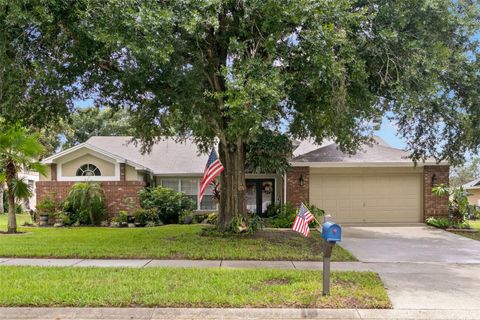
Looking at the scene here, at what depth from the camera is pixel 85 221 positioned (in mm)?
18188

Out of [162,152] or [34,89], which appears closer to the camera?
[34,89]

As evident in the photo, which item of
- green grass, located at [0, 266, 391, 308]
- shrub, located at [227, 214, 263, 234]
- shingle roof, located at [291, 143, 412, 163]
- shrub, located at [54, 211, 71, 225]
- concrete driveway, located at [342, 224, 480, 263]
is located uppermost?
shingle roof, located at [291, 143, 412, 163]

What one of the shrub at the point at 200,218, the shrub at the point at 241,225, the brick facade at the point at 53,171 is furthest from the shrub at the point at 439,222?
the brick facade at the point at 53,171

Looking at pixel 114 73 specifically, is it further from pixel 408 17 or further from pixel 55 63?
pixel 408 17

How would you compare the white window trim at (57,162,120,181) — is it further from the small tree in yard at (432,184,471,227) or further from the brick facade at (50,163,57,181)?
the small tree in yard at (432,184,471,227)

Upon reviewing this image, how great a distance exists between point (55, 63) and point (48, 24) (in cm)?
142

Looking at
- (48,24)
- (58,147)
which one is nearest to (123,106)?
(48,24)

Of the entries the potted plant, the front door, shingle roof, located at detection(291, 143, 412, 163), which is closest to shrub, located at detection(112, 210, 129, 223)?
the potted plant

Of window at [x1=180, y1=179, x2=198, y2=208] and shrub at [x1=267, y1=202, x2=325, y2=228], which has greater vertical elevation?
window at [x1=180, y1=179, x2=198, y2=208]

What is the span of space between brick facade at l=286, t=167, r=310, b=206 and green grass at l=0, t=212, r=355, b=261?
4.55 m

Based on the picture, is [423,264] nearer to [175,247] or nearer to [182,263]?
[182,263]

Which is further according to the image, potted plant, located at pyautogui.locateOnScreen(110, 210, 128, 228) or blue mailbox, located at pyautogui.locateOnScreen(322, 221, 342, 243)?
potted plant, located at pyautogui.locateOnScreen(110, 210, 128, 228)

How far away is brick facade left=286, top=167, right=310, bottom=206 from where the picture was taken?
18062mm

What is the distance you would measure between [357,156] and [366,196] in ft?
6.05
